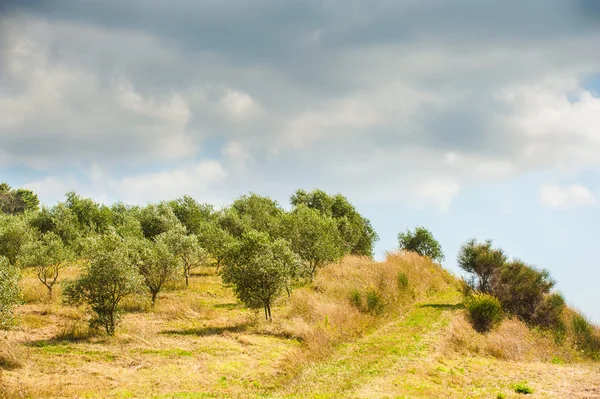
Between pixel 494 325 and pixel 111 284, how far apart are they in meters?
29.0

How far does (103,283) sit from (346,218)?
59.0 meters

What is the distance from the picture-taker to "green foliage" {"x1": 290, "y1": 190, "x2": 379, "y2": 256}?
80.6 meters

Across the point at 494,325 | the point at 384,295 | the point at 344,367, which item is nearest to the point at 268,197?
the point at 384,295

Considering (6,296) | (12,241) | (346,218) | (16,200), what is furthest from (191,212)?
(16,200)

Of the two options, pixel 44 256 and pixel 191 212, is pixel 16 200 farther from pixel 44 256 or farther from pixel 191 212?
pixel 44 256

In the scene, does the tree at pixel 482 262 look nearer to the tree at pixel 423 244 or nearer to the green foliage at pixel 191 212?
the tree at pixel 423 244

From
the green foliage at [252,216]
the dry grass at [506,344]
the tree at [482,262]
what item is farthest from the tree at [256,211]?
the dry grass at [506,344]

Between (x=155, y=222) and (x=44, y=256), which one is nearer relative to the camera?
(x=44, y=256)

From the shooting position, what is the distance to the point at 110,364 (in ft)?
74.5

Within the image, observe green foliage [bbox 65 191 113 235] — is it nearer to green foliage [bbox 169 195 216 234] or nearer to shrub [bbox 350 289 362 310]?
green foliage [bbox 169 195 216 234]

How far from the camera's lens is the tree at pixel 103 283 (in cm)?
2862

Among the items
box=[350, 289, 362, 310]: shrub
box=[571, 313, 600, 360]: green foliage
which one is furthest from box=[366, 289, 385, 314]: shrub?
box=[571, 313, 600, 360]: green foliage

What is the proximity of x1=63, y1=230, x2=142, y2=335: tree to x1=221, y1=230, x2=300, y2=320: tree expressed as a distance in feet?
24.5

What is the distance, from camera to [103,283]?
94.4ft
